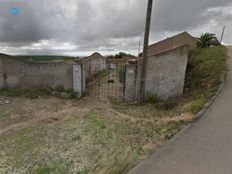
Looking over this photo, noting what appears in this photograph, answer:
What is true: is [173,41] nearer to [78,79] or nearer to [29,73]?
[78,79]

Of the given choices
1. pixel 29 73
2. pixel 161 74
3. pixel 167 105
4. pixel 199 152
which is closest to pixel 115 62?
pixel 29 73

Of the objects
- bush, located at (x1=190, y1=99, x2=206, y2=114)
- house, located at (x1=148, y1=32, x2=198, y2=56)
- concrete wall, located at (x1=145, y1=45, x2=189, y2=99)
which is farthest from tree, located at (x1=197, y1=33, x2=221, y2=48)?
bush, located at (x1=190, y1=99, x2=206, y2=114)

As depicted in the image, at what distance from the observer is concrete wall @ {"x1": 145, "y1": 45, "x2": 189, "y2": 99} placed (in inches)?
306

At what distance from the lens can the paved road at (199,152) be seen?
137 inches

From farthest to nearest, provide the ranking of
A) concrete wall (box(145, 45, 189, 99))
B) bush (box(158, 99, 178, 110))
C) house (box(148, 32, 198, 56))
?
house (box(148, 32, 198, 56)) < concrete wall (box(145, 45, 189, 99)) < bush (box(158, 99, 178, 110))

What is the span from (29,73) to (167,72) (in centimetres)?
665

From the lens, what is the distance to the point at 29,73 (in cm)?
950

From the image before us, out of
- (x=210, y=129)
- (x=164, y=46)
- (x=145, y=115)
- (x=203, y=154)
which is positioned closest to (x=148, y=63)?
(x=145, y=115)

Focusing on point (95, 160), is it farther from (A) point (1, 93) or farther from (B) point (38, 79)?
(A) point (1, 93)

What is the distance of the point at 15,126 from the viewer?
5.64 m

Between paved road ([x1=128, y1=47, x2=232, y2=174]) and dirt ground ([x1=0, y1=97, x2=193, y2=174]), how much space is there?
28 centimetres

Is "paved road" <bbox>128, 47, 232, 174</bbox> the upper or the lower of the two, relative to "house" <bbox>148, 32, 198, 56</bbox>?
lower

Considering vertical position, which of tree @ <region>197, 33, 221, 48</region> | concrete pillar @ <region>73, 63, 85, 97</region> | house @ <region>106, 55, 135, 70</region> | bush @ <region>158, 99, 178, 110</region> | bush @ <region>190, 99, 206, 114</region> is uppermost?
tree @ <region>197, 33, 221, 48</region>

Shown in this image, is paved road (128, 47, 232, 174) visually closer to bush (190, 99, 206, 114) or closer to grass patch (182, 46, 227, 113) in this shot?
bush (190, 99, 206, 114)
